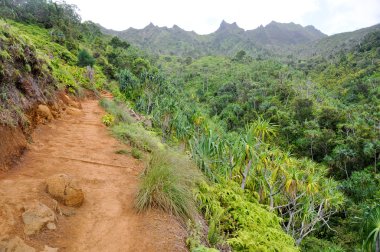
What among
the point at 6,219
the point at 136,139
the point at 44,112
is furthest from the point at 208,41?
the point at 6,219

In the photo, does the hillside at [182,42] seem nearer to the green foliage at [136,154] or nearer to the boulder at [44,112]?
the boulder at [44,112]

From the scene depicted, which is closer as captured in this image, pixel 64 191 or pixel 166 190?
pixel 64 191

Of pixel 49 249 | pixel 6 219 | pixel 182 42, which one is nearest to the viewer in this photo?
pixel 49 249

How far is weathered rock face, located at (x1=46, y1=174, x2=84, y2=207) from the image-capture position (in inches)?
204

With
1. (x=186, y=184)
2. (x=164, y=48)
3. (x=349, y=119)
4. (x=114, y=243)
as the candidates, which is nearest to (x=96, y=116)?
(x=186, y=184)

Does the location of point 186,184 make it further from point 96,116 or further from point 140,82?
point 140,82

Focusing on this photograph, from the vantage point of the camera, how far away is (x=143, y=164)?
809 centimetres

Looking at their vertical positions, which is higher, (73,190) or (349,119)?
(73,190)

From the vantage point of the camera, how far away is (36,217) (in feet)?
14.5

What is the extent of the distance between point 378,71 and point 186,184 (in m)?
61.0

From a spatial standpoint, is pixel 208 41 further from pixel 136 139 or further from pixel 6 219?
pixel 6 219

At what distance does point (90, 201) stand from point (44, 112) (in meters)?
5.24

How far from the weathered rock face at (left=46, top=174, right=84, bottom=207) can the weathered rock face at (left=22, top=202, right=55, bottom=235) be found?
51 cm

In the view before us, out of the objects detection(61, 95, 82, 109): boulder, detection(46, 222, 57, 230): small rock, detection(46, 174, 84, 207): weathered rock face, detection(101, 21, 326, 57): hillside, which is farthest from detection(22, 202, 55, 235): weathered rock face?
detection(101, 21, 326, 57): hillside
